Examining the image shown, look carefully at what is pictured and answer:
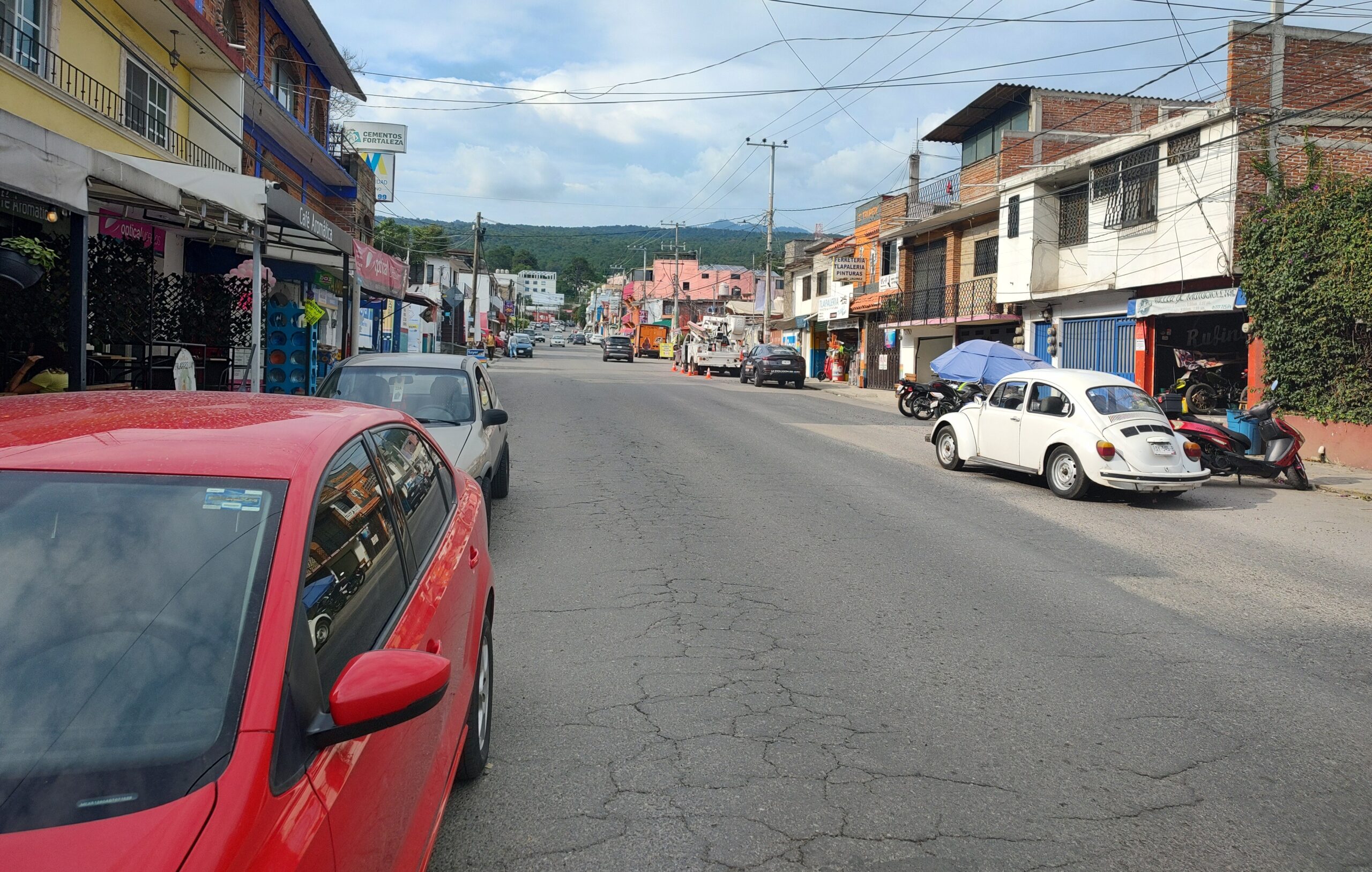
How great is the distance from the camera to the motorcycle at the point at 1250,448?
12.9 meters

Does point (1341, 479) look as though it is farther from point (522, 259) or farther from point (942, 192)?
point (522, 259)

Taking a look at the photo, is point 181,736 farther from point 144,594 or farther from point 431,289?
point 431,289

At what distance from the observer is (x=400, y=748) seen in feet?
8.48

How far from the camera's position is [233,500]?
2459 millimetres

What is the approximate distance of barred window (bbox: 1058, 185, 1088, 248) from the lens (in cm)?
2634

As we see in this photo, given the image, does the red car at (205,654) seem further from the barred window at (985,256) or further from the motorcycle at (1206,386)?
the barred window at (985,256)

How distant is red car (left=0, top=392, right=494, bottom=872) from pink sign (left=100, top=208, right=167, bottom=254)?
11.5m

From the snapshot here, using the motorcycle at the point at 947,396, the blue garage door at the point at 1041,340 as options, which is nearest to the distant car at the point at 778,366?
the blue garage door at the point at 1041,340

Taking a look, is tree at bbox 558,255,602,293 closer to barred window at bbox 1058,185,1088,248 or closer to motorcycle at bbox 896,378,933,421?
barred window at bbox 1058,185,1088,248

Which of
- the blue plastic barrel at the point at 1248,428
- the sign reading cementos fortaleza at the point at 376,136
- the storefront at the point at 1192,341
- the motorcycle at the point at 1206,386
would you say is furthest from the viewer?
the sign reading cementos fortaleza at the point at 376,136

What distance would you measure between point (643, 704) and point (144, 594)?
9.47 feet

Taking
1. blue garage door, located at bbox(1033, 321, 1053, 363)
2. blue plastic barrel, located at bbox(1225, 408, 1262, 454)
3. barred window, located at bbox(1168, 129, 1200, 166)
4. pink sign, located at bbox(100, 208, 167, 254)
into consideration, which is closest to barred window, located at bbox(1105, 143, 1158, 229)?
barred window, located at bbox(1168, 129, 1200, 166)

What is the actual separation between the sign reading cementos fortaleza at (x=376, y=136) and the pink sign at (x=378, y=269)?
7.34m

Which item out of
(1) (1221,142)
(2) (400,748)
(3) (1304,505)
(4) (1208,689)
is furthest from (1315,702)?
(1) (1221,142)
